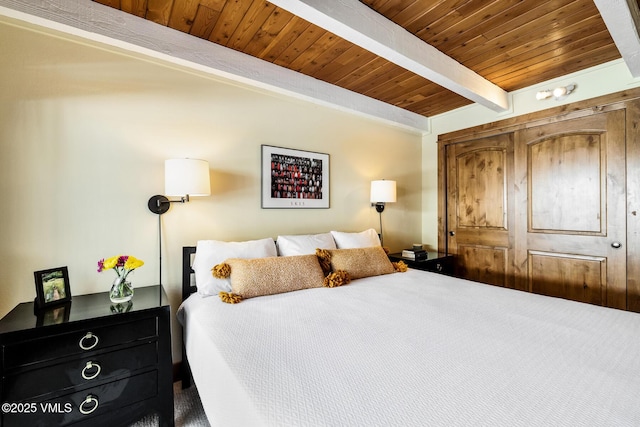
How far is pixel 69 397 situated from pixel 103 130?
1511mm

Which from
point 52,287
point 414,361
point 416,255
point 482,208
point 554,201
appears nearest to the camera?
point 414,361

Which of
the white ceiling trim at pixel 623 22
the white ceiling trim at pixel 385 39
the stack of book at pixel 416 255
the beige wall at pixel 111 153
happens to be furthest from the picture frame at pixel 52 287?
the white ceiling trim at pixel 623 22

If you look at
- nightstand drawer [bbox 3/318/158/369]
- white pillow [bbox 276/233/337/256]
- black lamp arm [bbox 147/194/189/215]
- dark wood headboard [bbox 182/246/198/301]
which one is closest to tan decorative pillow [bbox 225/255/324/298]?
white pillow [bbox 276/233/337/256]

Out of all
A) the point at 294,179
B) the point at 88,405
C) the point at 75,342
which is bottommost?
the point at 88,405

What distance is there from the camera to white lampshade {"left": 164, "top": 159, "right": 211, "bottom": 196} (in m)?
1.84

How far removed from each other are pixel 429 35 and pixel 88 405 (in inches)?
118

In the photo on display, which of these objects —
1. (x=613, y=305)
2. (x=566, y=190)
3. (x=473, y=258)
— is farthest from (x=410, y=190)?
(x=613, y=305)

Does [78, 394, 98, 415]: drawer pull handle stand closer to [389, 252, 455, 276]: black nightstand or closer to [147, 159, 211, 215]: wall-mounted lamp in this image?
[147, 159, 211, 215]: wall-mounted lamp

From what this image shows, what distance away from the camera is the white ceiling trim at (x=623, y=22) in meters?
1.52

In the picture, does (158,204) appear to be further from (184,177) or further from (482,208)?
(482,208)

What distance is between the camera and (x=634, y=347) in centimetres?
112

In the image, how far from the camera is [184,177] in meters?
1.85

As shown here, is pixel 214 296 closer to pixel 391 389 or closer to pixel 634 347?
pixel 391 389

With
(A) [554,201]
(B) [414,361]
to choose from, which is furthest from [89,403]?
(A) [554,201]
